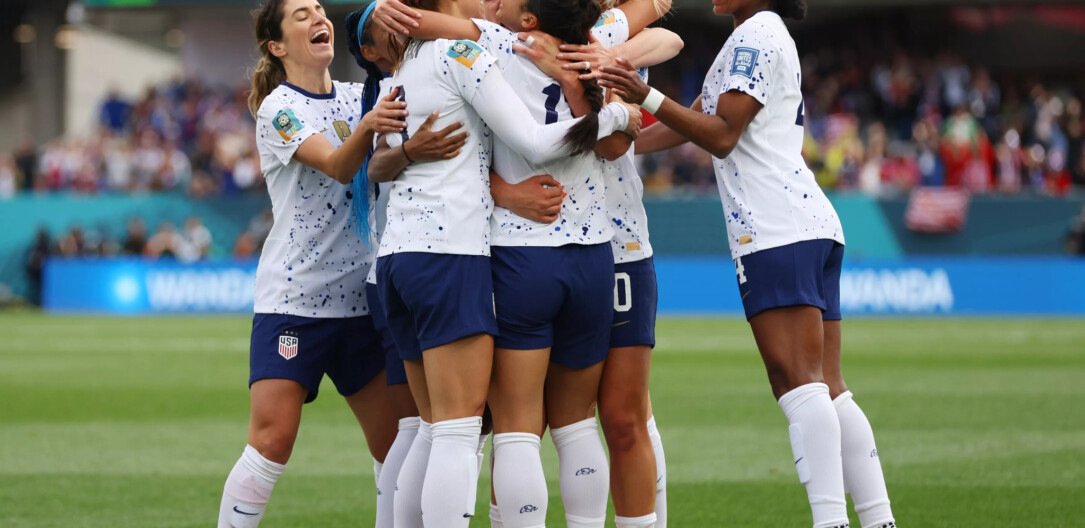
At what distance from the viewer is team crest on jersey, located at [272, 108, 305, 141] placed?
15.1ft

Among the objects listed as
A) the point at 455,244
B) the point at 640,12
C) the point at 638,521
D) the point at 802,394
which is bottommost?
the point at 638,521

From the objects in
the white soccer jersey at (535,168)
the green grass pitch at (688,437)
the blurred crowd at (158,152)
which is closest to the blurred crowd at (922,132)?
the green grass pitch at (688,437)

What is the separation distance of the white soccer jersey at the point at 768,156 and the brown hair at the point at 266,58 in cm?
173

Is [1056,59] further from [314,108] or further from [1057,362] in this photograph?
[314,108]

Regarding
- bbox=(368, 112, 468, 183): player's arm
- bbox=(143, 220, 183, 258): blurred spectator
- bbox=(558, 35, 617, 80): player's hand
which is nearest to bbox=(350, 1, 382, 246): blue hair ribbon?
bbox=(368, 112, 468, 183): player's arm

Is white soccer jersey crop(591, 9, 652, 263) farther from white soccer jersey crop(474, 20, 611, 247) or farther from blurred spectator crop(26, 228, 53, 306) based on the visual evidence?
blurred spectator crop(26, 228, 53, 306)

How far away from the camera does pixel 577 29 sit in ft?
13.4

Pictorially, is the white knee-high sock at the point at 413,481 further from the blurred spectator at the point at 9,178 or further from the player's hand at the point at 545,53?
the blurred spectator at the point at 9,178

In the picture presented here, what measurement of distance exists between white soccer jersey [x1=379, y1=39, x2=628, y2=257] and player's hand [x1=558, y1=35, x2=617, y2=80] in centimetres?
15

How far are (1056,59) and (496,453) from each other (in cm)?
3099

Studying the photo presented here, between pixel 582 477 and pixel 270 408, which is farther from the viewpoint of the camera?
pixel 270 408

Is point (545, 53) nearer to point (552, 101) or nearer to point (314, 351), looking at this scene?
point (552, 101)

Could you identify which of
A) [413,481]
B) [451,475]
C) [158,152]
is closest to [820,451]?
[451,475]

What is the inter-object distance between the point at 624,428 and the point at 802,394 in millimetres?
648
